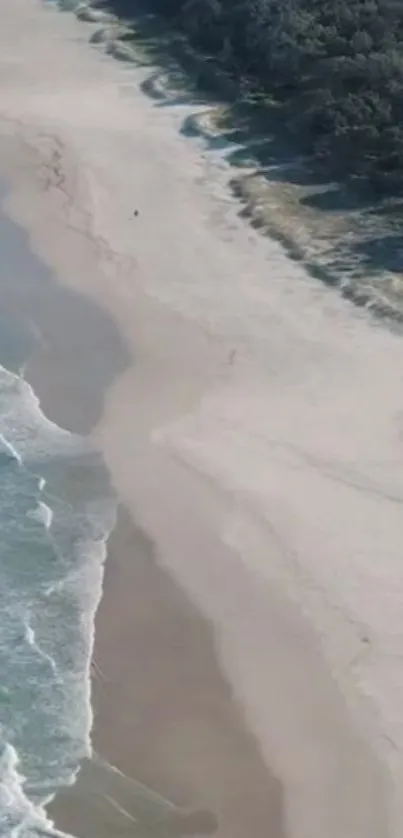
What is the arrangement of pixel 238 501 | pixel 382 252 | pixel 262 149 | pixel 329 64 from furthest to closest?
pixel 329 64, pixel 262 149, pixel 382 252, pixel 238 501

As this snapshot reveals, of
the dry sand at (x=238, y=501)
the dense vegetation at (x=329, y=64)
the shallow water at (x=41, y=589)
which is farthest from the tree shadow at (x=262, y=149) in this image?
the shallow water at (x=41, y=589)

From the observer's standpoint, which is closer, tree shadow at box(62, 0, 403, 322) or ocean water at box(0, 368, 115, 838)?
ocean water at box(0, 368, 115, 838)

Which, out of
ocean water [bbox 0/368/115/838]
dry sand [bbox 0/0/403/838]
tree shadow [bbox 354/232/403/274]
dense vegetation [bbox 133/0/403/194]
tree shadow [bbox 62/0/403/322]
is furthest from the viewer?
dense vegetation [bbox 133/0/403/194]

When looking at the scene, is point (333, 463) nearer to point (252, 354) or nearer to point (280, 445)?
point (280, 445)

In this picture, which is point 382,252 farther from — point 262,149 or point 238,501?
point 238,501

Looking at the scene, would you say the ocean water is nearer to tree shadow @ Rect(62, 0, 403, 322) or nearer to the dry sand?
the dry sand

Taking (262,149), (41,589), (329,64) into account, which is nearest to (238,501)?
(41,589)

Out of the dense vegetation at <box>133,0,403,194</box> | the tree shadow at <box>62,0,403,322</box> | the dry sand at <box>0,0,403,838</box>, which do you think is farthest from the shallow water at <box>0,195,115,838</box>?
the dense vegetation at <box>133,0,403,194</box>
